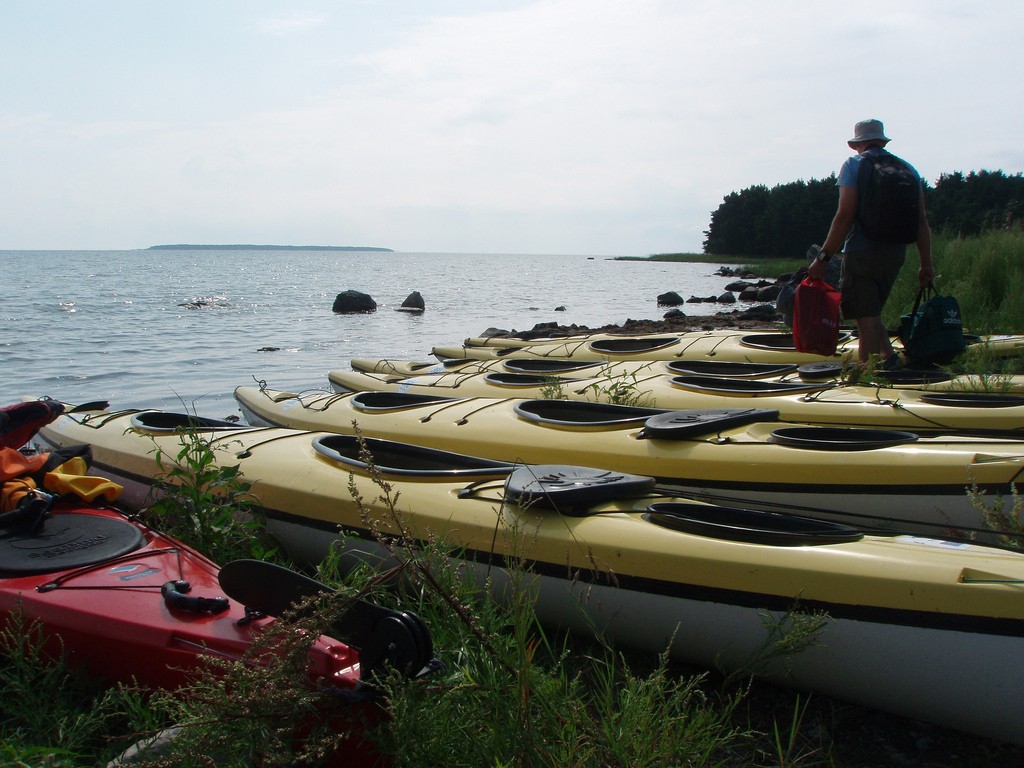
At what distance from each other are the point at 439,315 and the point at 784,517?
21.0m

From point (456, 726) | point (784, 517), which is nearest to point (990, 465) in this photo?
point (784, 517)

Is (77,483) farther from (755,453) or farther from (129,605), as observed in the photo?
(755,453)

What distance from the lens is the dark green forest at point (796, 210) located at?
104ft

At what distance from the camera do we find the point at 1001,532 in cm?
232

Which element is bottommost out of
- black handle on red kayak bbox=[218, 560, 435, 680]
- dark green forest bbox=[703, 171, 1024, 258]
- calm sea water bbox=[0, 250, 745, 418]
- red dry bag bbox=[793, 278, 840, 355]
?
calm sea water bbox=[0, 250, 745, 418]

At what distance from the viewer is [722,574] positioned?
2398mm

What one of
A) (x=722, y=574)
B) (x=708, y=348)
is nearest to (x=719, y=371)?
(x=708, y=348)

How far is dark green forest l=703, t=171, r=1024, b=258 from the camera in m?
31.6

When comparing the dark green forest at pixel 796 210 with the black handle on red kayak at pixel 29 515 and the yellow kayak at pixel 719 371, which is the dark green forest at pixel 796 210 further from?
the black handle on red kayak at pixel 29 515

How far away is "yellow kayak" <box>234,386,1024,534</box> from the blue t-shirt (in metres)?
2.01

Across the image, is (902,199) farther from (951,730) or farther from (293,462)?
(293,462)

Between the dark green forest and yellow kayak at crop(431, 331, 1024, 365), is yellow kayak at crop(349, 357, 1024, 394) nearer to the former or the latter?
yellow kayak at crop(431, 331, 1024, 365)

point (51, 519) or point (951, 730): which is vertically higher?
point (51, 519)

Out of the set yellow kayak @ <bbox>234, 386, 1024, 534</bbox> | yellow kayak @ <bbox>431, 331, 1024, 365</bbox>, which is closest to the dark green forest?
yellow kayak @ <bbox>431, 331, 1024, 365</bbox>
